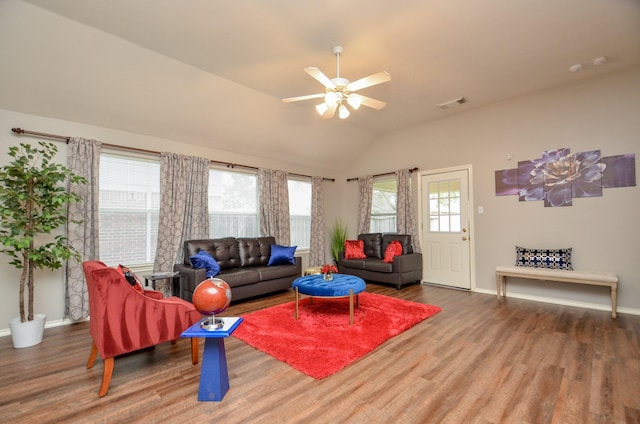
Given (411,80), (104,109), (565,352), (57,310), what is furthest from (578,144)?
(57,310)

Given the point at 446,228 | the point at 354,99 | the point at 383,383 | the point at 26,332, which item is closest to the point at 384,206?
the point at 446,228

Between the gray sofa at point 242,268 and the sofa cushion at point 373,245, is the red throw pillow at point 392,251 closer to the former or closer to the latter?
the sofa cushion at point 373,245

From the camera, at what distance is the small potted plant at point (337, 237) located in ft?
21.7

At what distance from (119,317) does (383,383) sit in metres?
2.02

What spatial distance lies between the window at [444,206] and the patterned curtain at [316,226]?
7.92ft

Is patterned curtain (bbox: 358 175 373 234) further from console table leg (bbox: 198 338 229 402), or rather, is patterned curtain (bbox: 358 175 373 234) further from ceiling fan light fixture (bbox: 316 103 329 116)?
console table leg (bbox: 198 338 229 402)

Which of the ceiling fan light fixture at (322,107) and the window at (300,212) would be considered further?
the window at (300,212)

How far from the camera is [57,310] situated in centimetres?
347

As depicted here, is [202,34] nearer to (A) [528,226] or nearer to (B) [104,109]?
(B) [104,109]

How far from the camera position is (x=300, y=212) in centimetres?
656

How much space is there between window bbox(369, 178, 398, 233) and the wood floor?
10.9ft

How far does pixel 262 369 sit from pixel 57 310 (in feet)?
9.76

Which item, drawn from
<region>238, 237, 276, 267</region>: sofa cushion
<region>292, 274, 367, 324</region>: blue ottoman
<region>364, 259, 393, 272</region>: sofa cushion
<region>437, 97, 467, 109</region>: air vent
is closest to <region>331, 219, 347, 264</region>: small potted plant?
<region>364, 259, 393, 272</region>: sofa cushion

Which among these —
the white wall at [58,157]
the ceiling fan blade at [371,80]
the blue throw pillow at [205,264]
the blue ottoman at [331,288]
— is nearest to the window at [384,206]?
the blue ottoman at [331,288]
